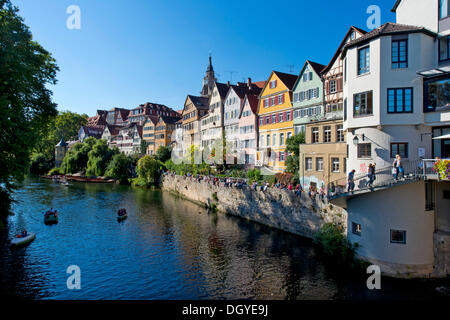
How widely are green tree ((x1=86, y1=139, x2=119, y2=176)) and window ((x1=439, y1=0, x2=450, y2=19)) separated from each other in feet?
228

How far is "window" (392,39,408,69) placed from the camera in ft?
54.4

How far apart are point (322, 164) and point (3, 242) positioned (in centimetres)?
2737

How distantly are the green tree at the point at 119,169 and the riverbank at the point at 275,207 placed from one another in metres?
31.1

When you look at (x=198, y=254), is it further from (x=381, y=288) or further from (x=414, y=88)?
(x=414, y=88)

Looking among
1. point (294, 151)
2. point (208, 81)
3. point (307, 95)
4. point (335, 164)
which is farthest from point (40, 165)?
point (335, 164)

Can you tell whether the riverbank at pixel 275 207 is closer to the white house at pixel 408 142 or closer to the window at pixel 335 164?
the window at pixel 335 164

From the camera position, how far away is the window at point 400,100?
1650cm

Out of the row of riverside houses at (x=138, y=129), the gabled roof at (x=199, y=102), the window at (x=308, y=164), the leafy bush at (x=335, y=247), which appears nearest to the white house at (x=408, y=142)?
the leafy bush at (x=335, y=247)

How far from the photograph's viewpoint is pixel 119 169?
67750 mm

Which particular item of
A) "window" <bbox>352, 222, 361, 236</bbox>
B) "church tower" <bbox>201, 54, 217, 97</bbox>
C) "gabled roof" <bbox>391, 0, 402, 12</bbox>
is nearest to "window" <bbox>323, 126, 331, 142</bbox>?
"gabled roof" <bbox>391, 0, 402, 12</bbox>

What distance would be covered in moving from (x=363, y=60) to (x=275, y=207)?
14679 millimetres

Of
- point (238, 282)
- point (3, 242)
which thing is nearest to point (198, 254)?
point (238, 282)

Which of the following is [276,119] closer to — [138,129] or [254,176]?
[254,176]
